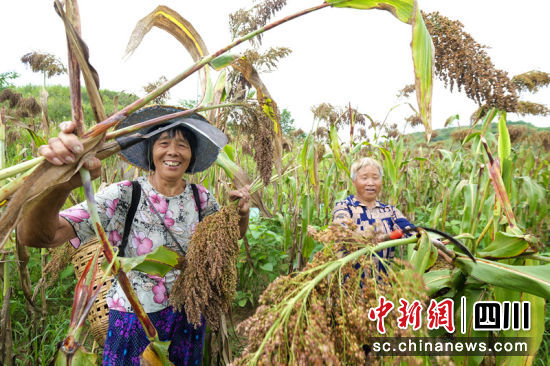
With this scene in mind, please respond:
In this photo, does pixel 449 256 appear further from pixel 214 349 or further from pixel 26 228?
pixel 214 349

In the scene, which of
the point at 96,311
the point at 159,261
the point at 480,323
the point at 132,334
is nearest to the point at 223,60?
the point at 159,261

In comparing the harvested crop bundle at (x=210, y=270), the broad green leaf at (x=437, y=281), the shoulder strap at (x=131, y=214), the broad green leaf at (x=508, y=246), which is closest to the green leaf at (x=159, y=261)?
the harvested crop bundle at (x=210, y=270)

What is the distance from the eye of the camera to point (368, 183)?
223 cm

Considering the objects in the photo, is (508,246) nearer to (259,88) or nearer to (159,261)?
(259,88)

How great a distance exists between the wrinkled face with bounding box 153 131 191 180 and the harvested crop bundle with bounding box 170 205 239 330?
0.41 metres

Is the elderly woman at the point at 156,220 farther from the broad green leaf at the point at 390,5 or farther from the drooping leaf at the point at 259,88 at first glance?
the broad green leaf at the point at 390,5

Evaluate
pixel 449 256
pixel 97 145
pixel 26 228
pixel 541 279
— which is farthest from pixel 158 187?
pixel 541 279

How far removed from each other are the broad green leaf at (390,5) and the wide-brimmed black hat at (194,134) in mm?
628

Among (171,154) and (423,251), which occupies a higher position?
(171,154)

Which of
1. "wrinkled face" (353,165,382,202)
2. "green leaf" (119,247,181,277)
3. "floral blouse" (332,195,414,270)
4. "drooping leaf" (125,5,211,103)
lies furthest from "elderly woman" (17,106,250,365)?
"wrinkled face" (353,165,382,202)

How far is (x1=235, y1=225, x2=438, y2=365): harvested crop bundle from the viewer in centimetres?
47

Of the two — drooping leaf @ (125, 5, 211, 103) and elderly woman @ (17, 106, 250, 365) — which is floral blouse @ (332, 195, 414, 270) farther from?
drooping leaf @ (125, 5, 211, 103)

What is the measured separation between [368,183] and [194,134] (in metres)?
1.30

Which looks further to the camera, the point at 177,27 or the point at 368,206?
the point at 368,206
